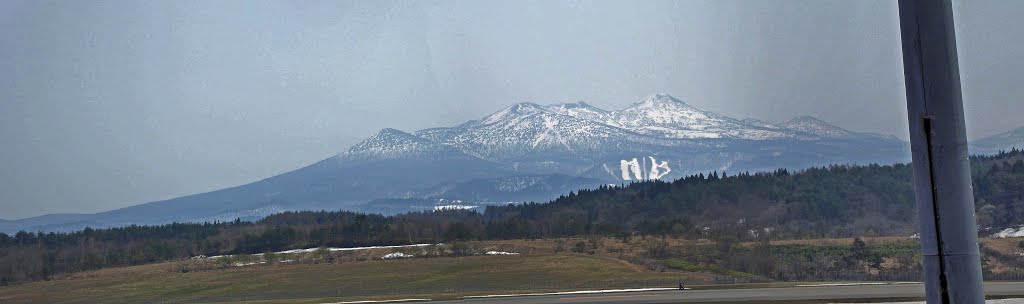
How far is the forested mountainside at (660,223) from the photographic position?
9550 centimetres

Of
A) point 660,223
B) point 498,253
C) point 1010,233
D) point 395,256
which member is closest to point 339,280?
point 395,256

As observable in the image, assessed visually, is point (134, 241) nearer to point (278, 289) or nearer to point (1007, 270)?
point (278, 289)

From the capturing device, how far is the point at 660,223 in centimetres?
11069

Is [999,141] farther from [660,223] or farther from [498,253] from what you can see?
[498,253]

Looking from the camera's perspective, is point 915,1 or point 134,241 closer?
point 915,1

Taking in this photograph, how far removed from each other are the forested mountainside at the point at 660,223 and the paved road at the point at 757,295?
44.8m

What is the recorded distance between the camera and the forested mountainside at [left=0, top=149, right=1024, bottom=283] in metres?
95.5

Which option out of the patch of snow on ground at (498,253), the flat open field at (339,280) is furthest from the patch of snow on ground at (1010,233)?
the patch of snow on ground at (498,253)

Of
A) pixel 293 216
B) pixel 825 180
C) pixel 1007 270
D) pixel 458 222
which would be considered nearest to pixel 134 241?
pixel 293 216

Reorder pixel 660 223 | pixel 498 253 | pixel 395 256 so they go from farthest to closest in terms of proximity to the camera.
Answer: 1. pixel 660 223
2. pixel 395 256
3. pixel 498 253

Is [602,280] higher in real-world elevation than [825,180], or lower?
lower

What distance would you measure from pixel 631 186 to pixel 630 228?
100 feet

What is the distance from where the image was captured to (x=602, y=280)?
219 ft

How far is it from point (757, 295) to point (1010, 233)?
153 feet
